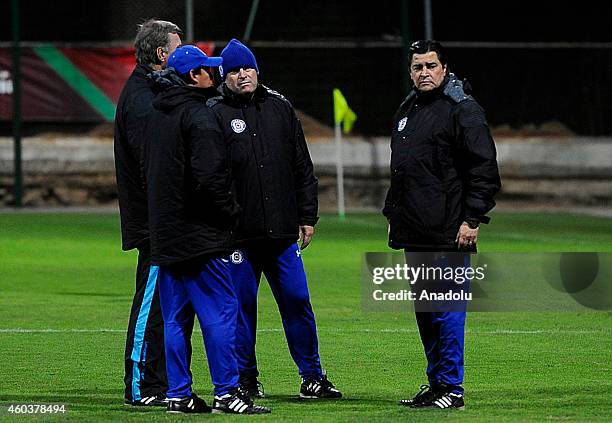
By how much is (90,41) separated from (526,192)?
7921 millimetres

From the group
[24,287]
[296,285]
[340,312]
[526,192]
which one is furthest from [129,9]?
[296,285]

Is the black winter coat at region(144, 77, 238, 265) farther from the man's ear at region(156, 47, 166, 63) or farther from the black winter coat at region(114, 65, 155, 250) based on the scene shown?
the man's ear at region(156, 47, 166, 63)

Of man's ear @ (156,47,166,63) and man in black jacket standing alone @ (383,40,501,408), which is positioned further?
man's ear @ (156,47,166,63)

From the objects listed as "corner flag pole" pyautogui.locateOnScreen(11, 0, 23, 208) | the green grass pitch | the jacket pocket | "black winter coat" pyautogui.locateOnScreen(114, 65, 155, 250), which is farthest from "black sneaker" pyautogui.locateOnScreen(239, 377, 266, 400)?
"corner flag pole" pyautogui.locateOnScreen(11, 0, 23, 208)

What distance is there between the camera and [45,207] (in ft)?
85.4

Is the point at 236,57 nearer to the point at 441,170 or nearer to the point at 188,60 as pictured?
the point at 188,60

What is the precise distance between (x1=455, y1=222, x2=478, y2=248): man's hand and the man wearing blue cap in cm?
116

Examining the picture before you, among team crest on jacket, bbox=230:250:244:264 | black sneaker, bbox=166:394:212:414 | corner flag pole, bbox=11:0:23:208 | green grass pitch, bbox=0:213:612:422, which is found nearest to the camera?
black sneaker, bbox=166:394:212:414

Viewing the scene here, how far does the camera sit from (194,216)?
7535mm

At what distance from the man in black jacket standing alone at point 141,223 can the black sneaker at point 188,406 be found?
40 cm

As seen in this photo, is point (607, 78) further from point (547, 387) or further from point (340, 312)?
point (547, 387)

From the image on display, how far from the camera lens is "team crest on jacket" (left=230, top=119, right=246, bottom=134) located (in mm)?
8266

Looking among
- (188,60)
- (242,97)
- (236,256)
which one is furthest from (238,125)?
(188,60)

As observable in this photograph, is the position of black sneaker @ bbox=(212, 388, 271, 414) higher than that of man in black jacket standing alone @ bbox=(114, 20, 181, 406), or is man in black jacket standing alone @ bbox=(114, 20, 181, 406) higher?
man in black jacket standing alone @ bbox=(114, 20, 181, 406)
